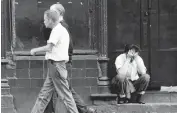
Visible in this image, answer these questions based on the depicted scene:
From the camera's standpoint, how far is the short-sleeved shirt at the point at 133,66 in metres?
11.3

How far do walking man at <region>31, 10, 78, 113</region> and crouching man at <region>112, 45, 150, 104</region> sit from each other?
5.63 ft

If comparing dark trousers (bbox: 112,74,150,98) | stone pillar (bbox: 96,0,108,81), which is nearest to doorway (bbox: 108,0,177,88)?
stone pillar (bbox: 96,0,108,81)

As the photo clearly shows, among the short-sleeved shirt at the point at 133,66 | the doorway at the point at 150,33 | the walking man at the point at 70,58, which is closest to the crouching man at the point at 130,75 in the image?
the short-sleeved shirt at the point at 133,66

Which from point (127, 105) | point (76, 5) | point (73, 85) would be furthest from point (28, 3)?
point (127, 105)

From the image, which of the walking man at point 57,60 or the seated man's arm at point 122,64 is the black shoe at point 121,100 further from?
the walking man at point 57,60

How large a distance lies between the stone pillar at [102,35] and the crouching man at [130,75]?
0.83 ft

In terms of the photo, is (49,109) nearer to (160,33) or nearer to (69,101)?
(69,101)

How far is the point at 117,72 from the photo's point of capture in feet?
37.4

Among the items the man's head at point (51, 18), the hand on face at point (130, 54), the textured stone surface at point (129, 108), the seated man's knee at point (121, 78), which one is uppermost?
the man's head at point (51, 18)

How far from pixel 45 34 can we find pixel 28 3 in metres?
1.21

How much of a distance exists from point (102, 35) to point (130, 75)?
0.94 meters

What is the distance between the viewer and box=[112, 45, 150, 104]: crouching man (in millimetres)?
11266

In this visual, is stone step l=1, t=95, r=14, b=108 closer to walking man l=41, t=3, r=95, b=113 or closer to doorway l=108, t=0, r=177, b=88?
walking man l=41, t=3, r=95, b=113

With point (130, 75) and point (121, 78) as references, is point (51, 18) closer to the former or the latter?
point (121, 78)
